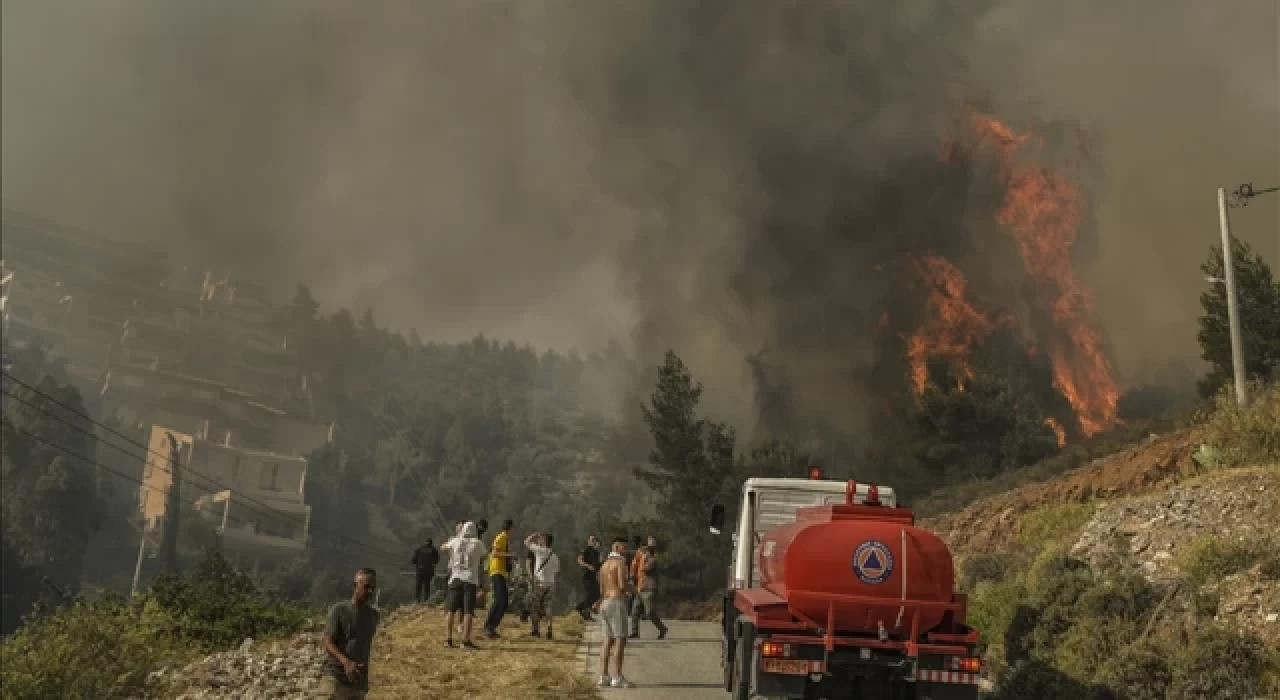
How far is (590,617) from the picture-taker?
71.3 ft

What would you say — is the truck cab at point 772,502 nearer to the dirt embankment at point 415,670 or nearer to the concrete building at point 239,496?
the dirt embankment at point 415,670

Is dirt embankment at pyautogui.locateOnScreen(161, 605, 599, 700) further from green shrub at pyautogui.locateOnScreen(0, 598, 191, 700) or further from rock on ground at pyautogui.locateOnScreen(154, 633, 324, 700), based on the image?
green shrub at pyautogui.locateOnScreen(0, 598, 191, 700)

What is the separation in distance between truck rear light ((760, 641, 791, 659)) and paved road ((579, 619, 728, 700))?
2.97m

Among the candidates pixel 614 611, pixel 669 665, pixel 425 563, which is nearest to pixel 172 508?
pixel 425 563

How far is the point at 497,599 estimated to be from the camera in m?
16.4

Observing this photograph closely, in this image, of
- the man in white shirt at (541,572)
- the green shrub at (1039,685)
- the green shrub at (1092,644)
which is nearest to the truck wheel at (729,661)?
the green shrub at (1039,685)

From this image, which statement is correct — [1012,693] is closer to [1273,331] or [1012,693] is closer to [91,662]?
[91,662]

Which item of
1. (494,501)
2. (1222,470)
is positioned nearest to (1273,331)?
(1222,470)

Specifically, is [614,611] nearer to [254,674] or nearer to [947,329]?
[254,674]

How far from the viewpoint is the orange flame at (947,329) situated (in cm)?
5919

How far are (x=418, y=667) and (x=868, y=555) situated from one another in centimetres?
697

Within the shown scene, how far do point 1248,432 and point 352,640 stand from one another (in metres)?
17.5

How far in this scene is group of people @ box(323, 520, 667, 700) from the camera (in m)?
8.96

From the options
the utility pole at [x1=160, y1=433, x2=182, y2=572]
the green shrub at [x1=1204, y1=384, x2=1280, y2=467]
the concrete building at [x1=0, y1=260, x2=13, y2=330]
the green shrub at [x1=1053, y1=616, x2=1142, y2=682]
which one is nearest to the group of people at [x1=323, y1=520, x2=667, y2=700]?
the green shrub at [x1=1053, y1=616, x2=1142, y2=682]
